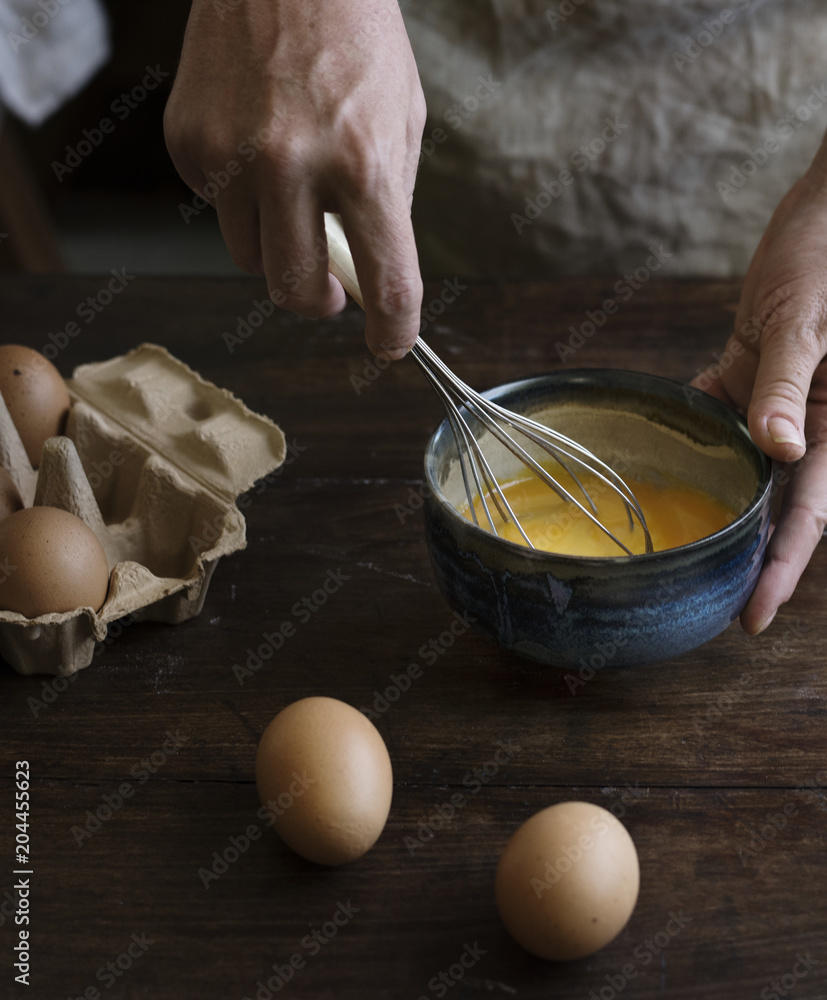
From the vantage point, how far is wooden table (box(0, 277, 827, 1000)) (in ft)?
1.55

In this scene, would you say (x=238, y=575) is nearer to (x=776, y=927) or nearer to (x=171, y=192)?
(x=776, y=927)

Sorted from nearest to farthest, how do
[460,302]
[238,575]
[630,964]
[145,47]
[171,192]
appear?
[630,964] < [238,575] < [460,302] < [145,47] < [171,192]

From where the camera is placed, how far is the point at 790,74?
1.13 meters

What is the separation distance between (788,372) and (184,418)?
0.47 meters

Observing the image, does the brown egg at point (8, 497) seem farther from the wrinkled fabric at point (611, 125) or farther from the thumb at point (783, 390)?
the wrinkled fabric at point (611, 125)

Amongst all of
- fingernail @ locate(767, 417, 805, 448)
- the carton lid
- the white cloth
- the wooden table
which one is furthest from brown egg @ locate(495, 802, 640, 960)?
the white cloth

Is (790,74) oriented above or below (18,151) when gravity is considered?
above

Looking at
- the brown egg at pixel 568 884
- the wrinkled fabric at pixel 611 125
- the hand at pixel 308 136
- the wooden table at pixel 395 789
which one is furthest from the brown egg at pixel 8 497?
Result: the wrinkled fabric at pixel 611 125

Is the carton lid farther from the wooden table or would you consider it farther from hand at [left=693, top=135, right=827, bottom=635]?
hand at [left=693, top=135, right=827, bottom=635]

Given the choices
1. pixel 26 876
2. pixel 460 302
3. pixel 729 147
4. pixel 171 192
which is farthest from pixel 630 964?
pixel 171 192

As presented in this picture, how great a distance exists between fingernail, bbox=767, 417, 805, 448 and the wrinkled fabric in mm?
655

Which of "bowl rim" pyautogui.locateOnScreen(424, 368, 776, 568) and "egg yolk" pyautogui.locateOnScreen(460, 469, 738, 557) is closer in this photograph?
"bowl rim" pyautogui.locateOnScreen(424, 368, 776, 568)

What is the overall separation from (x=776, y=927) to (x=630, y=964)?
0.24 ft

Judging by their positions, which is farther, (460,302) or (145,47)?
(145,47)
